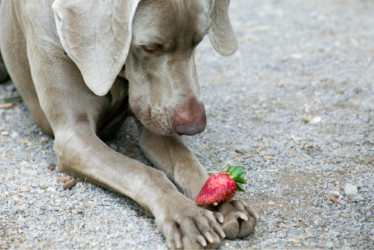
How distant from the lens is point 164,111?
2.87 m

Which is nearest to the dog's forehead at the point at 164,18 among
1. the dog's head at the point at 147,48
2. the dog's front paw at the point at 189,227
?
the dog's head at the point at 147,48

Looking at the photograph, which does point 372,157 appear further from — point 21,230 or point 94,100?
point 21,230

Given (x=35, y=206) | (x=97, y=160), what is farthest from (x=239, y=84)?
(x=35, y=206)

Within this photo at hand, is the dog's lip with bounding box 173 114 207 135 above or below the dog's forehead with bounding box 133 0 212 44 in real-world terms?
below

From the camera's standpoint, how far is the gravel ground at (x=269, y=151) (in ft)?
8.75

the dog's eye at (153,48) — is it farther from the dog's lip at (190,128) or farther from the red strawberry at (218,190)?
the red strawberry at (218,190)

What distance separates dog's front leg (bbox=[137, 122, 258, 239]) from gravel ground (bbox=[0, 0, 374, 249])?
76 millimetres

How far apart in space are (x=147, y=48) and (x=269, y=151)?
107 cm

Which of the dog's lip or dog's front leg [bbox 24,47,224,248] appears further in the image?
the dog's lip

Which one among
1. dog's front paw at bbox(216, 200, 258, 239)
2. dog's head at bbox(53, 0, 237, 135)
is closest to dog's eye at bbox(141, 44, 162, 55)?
dog's head at bbox(53, 0, 237, 135)

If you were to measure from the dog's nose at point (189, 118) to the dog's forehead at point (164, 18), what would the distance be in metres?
0.31

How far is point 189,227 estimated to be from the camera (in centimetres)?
248

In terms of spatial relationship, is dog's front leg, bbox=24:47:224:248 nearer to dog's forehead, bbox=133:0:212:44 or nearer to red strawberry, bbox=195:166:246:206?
red strawberry, bbox=195:166:246:206

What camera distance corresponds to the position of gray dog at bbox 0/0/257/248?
2.61 meters
